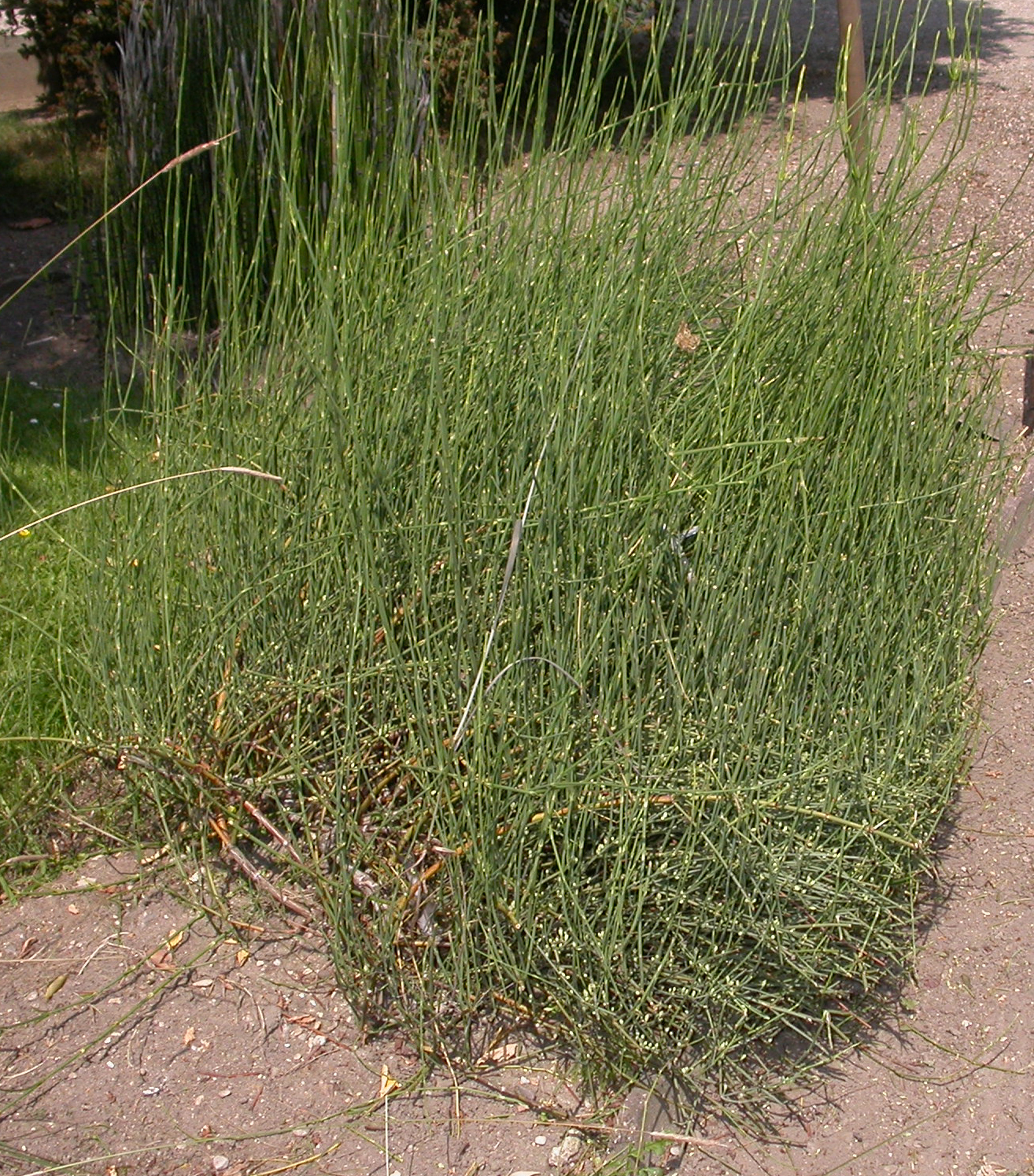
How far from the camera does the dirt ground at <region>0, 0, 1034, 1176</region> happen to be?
6.46 feet

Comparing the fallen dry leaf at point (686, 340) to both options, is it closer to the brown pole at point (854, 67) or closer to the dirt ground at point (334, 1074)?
the brown pole at point (854, 67)

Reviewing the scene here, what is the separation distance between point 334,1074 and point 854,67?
2.77 metres

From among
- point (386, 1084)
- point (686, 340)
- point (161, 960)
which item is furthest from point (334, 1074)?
point (686, 340)

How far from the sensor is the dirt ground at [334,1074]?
1969mm

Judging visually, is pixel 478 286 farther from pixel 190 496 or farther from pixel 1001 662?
pixel 1001 662

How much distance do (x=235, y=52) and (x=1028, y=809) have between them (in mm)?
3379

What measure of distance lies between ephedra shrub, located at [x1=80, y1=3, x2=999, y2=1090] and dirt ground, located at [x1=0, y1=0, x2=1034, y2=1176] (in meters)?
0.09

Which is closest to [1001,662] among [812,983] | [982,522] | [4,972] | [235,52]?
[982,522]

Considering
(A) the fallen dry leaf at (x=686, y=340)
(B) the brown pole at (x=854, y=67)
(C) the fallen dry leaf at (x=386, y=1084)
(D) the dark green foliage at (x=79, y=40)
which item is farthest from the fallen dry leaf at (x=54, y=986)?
(D) the dark green foliage at (x=79, y=40)

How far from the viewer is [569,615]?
6.93ft

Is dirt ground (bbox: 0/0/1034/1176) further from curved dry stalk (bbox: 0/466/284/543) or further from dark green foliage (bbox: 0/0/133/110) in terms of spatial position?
dark green foliage (bbox: 0/0/133/110)

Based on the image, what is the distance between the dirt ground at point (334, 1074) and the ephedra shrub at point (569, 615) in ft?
0.31

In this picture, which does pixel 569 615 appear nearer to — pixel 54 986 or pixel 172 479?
pixel 172 479

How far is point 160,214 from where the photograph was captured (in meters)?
4.65
